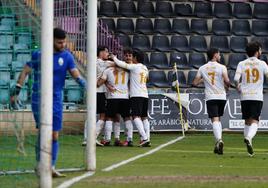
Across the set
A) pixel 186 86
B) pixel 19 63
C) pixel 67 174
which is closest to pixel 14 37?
pixel 19 63

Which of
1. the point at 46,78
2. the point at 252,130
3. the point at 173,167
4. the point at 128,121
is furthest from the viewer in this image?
the point at 128,121

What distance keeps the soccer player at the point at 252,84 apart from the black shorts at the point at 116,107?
3.69 meters

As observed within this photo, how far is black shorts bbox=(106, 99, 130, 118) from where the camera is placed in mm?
19172

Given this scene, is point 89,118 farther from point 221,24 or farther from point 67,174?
point 221,24

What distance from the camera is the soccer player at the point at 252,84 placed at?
52.9 feet

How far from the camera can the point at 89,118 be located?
40.2 ft

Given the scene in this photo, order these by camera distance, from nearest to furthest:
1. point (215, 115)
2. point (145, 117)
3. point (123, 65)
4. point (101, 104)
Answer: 1. point (215, 115)
2. point (123, 65)
3. point (101, 104)
4. point (145, 117)

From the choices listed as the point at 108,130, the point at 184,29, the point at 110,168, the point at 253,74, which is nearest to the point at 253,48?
the point at 253,74

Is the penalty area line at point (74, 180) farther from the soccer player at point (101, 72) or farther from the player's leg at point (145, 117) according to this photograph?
the player's leg at point (145, 117)

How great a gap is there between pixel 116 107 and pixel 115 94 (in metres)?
0.28

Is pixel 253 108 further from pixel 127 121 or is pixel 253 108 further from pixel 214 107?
pixel 127 121

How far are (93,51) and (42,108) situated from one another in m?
2.84

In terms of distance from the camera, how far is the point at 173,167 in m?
12.9

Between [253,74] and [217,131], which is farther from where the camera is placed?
[217,131]
